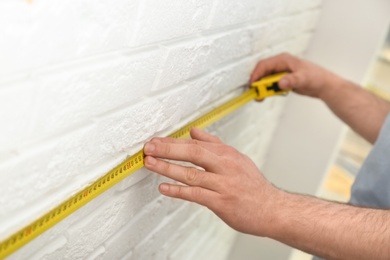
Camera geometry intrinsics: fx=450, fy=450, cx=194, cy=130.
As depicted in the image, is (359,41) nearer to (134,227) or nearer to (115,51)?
(134,227)

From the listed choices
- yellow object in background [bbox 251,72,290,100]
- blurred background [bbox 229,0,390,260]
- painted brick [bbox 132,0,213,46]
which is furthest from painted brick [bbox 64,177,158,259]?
blurred background [bbox 229,0,390,260]

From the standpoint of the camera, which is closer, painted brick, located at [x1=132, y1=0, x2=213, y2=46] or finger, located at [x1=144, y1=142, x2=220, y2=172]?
painted brick, located at [x1=132, y1=0, x2=213, y2=46]

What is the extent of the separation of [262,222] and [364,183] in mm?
570

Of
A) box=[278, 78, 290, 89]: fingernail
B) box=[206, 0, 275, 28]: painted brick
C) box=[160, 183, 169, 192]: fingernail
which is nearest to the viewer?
box=[160, 183, 169, 192]: fingernail

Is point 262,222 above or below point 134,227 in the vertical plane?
above

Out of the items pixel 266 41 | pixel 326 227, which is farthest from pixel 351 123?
pixel 326 227

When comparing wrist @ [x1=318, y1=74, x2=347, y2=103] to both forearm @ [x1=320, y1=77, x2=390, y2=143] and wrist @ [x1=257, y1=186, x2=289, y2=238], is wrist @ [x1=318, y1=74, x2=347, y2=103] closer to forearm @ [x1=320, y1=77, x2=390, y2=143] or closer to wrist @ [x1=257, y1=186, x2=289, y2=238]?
forearm @ [x1=320, y1=77, x2=390, y2=143]

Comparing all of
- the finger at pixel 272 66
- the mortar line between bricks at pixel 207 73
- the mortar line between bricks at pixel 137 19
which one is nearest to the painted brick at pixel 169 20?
the mortar line between bricks at pixel 137 19

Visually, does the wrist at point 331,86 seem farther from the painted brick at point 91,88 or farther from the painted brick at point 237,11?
the painted brick at point 91,88

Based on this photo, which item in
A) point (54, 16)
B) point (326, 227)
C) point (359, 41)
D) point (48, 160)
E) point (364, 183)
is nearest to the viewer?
point (54, 16)

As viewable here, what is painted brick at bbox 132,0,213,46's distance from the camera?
701mm

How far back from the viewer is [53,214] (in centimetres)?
66

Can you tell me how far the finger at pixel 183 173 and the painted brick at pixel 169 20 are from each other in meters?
0.23

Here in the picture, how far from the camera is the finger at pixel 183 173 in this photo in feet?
2.76
